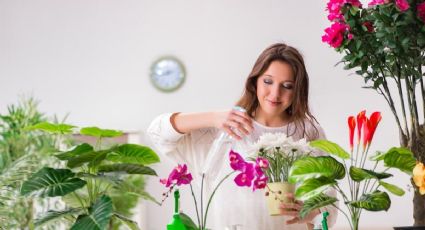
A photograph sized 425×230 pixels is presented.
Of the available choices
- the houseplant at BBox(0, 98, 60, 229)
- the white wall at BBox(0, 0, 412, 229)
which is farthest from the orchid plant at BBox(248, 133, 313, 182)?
the white wall at BBox(0, 0, 412, 229)

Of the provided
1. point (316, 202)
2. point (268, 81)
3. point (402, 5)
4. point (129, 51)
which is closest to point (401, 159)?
point (316, 202)

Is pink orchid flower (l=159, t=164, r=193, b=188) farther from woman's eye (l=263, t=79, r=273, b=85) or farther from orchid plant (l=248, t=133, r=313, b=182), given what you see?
woman's eye (l=263, t=79, r=273, b=85)

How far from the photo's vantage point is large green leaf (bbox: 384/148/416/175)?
158 cm

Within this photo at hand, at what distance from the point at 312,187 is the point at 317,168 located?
52mm

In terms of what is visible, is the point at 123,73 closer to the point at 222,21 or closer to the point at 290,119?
the point at 222,21

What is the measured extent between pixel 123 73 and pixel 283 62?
14.5 ft

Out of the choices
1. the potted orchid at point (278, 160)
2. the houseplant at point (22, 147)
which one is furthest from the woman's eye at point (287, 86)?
the houseplant at point (22, 147)

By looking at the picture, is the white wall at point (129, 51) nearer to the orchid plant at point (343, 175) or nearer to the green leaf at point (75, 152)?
the green leaf at point (75, 152)

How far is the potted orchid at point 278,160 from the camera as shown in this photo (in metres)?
1.77

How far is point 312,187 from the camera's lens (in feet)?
5.08

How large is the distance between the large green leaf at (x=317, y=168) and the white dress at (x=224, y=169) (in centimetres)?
47

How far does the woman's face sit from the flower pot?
0.45m

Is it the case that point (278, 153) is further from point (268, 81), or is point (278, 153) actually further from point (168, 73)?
point (168, 73)

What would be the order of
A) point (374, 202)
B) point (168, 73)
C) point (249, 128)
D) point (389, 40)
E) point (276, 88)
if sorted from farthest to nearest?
1. point (168, 73)
2. point (276, 88)
3. point (249, 128)
4. point (389, 40)
5. point (374, 202)
